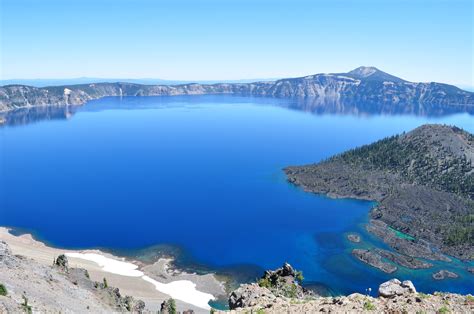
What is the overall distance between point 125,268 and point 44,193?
80914mm

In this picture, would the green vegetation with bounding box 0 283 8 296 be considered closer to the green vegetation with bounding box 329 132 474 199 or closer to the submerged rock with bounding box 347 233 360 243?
the submerged rock with bounding box 347 233 360 243

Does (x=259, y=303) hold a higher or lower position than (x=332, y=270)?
higher

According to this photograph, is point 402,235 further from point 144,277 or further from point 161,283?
point 144,277

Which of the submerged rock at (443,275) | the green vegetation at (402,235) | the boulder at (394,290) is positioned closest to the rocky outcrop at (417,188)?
the green vegetation at (402,235)

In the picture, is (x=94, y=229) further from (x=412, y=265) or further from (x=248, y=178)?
(x=412, y=265)

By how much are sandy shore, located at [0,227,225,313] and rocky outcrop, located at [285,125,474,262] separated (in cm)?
6160

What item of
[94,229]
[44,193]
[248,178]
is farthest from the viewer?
[248,178]

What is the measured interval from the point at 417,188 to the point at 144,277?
395ft

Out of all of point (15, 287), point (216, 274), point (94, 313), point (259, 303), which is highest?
point (259, 303)

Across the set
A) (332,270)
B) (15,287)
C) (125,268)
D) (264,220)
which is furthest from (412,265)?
(15,287)

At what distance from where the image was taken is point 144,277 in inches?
3848

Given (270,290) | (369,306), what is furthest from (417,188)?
(369,306)

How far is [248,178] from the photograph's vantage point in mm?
190875

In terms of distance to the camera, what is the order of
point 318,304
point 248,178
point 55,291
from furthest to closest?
point 248,178, point 55,291, point 318,304
